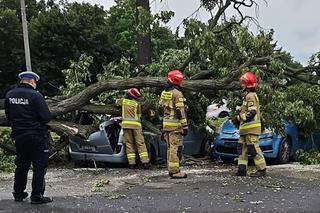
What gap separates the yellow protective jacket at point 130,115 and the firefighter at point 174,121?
47.6 inches

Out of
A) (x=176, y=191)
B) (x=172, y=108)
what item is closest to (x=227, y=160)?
(x=172, y=108)

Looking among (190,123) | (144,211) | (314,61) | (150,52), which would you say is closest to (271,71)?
(314,61)

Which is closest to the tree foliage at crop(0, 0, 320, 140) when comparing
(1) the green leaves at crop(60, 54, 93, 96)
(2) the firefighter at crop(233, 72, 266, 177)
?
(1) the green leaves at crop(60, 54, 93, 96)

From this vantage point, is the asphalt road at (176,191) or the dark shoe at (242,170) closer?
the asphalt road at (176,191)

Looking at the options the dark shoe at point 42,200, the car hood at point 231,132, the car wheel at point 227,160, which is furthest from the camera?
the car wheel at point 227,160

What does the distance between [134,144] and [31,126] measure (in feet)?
11.7

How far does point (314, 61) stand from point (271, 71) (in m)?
1.19

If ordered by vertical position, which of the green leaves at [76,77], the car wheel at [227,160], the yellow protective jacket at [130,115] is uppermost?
the green leaves at [76,77]

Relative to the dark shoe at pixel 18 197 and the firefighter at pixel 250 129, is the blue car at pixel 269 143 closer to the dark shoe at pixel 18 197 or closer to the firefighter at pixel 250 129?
the firefighter at pixel 250 129

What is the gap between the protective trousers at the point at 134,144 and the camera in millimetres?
10047

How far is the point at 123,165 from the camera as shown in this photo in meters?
10.7

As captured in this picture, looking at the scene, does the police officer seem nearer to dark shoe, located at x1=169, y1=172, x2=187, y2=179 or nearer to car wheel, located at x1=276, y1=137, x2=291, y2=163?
dark shoe, located at x1=169, y1=172, x2=187, y2=179

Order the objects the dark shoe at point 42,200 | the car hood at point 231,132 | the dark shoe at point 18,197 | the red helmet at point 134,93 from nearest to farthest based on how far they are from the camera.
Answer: the dark shoe at point 42,200 → the dark shoe at point 18,197 → the red helmet at point 134,93 → the car hood at point 231,132

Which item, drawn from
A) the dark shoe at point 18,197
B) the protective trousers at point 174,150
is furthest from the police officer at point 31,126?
the protective trousers at point 174,150
